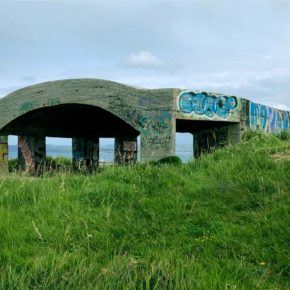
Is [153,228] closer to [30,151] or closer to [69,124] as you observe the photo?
[30,151]

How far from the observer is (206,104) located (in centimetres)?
1956

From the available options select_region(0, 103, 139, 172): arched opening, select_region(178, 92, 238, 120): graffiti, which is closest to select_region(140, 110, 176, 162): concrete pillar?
select_region(178, 92, 238, 120): graffiti

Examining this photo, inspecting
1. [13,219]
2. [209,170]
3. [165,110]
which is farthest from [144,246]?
[165,110]

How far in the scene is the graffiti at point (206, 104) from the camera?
18.2m

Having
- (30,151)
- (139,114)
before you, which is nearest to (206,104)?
(139,114)

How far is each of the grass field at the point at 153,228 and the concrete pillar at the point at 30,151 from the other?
21285 millimetres

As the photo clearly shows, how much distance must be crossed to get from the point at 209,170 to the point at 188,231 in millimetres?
2711

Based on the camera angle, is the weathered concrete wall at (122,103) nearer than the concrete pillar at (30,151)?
Yes

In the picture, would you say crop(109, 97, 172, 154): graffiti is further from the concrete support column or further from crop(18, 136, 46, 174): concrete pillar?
crop(18, 136, 46, 174): concrete pillar

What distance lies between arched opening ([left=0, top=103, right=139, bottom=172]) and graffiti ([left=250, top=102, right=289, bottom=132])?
6438mm

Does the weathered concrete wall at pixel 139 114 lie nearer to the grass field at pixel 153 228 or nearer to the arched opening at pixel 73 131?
the arched opening at pixel 73 131

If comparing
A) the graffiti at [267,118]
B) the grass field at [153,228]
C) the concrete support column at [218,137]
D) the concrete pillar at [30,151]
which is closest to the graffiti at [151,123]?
the concrete support column at [218,137]

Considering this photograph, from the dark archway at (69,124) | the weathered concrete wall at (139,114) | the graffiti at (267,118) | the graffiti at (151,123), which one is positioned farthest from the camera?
the dark archway at (69,124)

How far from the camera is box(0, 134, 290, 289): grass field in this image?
391 cm
